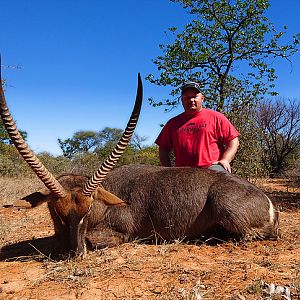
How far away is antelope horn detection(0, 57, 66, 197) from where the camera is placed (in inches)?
147

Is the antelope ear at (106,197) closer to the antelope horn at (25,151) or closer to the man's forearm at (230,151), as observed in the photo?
the antelope horn at (25,151)

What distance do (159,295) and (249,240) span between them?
2.08 meters

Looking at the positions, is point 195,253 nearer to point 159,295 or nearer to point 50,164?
point 159,295

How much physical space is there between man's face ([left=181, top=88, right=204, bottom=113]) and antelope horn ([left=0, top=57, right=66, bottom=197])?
2742mm

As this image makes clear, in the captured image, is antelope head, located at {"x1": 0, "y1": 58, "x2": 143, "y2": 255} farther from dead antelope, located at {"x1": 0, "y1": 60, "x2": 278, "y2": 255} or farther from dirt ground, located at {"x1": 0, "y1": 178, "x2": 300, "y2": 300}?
dirt ground, located at {"x1": 0, "y1": 178, "x2": 300, "y2": 300}

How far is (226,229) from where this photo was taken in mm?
5016

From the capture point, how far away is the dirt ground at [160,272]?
10.8 feet

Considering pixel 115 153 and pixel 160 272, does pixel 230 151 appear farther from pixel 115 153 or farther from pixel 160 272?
pixel 160 272

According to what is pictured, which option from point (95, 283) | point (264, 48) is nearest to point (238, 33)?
point (264, 48)

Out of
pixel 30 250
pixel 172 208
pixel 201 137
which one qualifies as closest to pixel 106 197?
pixel 172 208

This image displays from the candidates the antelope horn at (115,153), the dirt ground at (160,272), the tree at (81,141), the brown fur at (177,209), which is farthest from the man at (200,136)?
the tree at (81,141)

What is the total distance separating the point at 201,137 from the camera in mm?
6066

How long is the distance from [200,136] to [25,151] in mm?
2867

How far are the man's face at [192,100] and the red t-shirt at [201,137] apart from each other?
0.32 feet
